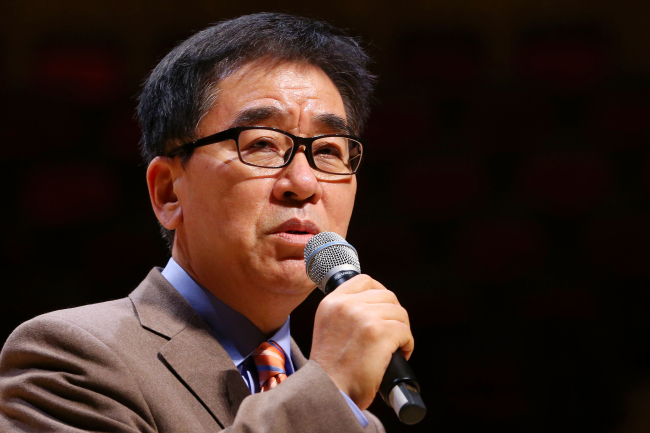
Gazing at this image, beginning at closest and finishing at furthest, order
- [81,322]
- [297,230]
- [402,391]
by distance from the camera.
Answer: [402,391] → [81,322] → [297,230]

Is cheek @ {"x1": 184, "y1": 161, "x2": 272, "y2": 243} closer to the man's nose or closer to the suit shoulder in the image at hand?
→ the man's nose

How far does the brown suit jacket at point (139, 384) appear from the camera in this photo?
3.12ft

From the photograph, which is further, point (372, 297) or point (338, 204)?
point (338, 204)

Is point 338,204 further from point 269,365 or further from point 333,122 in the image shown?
point 269,365

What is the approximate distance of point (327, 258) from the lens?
1.14 meters

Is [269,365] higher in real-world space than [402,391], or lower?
lower

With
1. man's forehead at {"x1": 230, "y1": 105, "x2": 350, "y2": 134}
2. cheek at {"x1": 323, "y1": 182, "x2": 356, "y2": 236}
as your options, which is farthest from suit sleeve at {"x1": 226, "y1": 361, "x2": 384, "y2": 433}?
man's forehead at {"x1": 230, "y1": 105, "x2": 350, "y2": 134}

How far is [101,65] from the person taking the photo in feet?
8.89

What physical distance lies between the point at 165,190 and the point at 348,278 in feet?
2.22

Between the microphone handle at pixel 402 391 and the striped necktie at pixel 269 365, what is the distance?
50 centimetres

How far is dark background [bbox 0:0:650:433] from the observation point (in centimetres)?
262

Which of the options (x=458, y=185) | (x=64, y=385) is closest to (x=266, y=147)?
(x=64, y=385)

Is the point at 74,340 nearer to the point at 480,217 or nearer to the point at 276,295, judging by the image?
the point at 276,295

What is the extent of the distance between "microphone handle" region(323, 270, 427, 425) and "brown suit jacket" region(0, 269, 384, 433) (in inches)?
3.2
